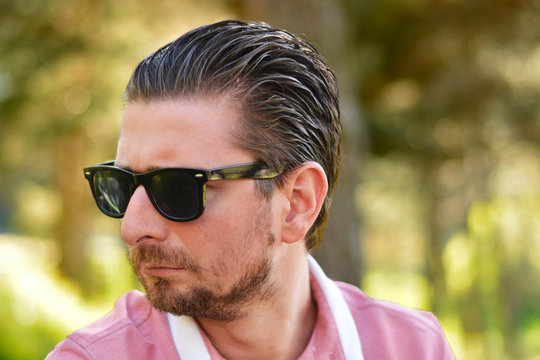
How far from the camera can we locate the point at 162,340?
5.59ft

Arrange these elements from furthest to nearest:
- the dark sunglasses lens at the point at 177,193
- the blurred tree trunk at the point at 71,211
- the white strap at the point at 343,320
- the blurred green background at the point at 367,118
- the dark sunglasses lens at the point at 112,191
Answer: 1. the blurred tree trunk at the point at 71,211
2. the blurred green background at the point at 367,118
3. the white strap at the point at 343,320
4. the dark sunglasses lens at the point at 112,191
5. the dark sunglasses lens at the point at 177,193

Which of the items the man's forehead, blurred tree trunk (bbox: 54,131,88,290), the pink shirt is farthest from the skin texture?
blurred tree trunk (bbox: 54,131,88,290)

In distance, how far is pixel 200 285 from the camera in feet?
5.32

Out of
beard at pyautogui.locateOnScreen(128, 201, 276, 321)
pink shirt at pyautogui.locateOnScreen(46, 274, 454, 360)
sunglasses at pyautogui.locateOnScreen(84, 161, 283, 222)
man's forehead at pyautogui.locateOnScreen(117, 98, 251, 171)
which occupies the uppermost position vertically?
man's forehead at pyautogui.locateOnScreen(117, 98, 251, 171)

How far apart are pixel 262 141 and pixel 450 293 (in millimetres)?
13143

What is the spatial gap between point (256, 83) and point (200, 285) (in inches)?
23.3

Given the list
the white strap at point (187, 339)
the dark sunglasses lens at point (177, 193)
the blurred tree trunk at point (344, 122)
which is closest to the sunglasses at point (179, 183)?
the dark sunglasses lens at point (177, 193)

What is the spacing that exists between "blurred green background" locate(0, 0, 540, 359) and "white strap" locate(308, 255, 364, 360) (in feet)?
7.44

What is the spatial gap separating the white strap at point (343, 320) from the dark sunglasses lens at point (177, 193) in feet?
2.07

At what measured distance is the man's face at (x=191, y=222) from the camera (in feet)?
5.26

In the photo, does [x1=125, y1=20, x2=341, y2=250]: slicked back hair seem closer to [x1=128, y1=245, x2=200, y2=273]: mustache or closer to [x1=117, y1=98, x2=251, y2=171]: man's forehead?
[x1=117, y1=98, x2=251, y2=171]: man's forehead

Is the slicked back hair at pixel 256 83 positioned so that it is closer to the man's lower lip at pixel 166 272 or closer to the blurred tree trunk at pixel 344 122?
the man's lower lip at pixel 166 272

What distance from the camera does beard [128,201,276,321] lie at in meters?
1.61

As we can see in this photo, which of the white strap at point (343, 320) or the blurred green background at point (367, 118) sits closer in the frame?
the white strap at point (343, 320)
